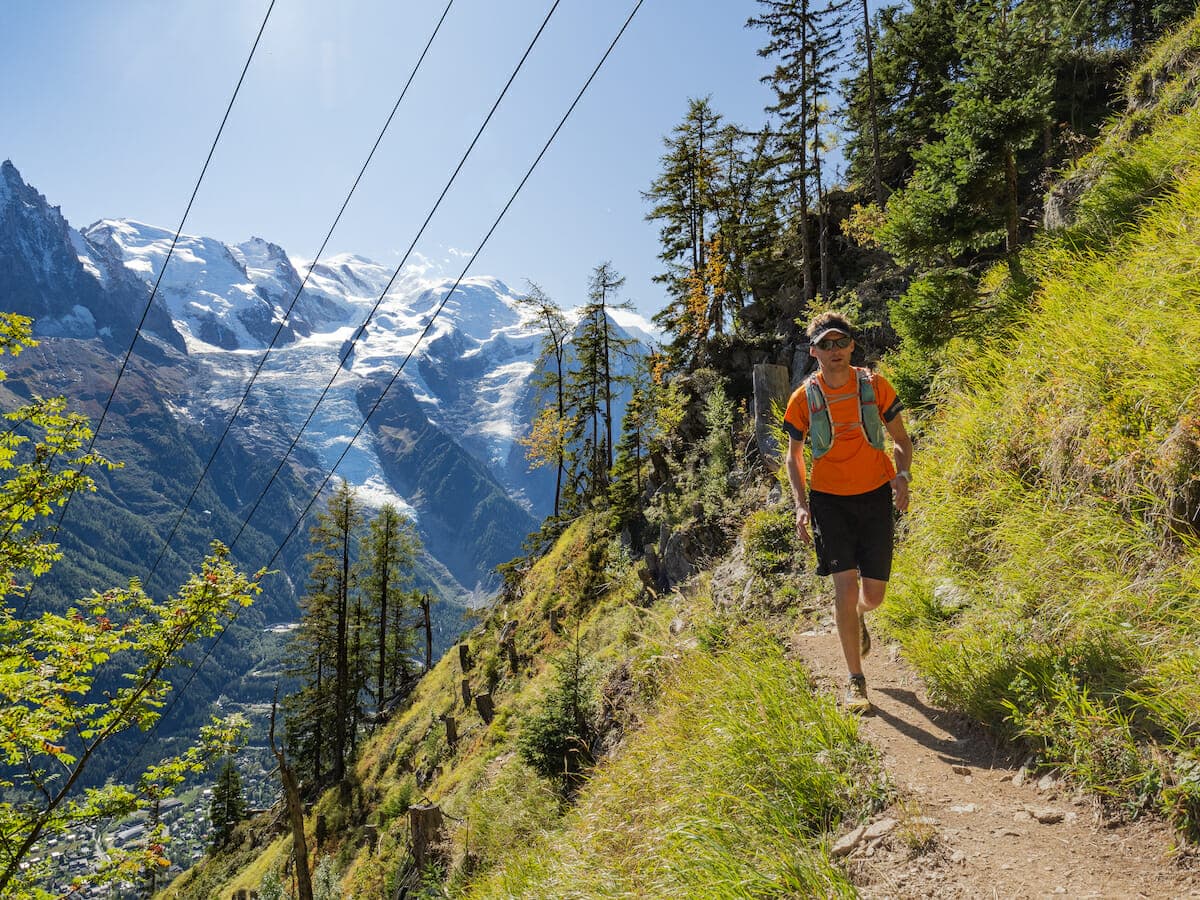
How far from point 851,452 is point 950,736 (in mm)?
1830

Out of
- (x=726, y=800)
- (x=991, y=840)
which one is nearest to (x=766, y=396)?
(x=726, y=800)

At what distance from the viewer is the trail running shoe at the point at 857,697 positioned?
3.73 meters

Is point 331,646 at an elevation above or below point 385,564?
below

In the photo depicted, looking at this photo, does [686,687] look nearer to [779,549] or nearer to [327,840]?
[779,549]

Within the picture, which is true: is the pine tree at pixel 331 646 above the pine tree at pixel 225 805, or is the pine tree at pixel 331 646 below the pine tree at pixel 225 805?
above

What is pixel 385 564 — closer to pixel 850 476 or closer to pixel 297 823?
pixel 297 823

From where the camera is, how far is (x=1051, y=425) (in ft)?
15.3

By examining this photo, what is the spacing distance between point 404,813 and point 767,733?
14352 millimetres

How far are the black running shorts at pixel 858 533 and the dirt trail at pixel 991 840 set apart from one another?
1112mm

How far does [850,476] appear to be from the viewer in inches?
162

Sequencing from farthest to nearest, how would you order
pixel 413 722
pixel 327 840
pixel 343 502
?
pixel 343 502 → pixel 413 722 → pixel 327 840

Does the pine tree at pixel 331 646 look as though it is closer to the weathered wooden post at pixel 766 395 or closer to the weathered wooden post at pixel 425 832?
the weathered wooden post at pixel 425 832

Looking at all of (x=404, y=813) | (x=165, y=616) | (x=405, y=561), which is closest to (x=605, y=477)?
(x=405, y=561)

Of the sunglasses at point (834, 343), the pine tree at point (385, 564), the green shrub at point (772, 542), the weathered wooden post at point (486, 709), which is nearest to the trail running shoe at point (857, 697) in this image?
the sunglasses at point (834, 343)
